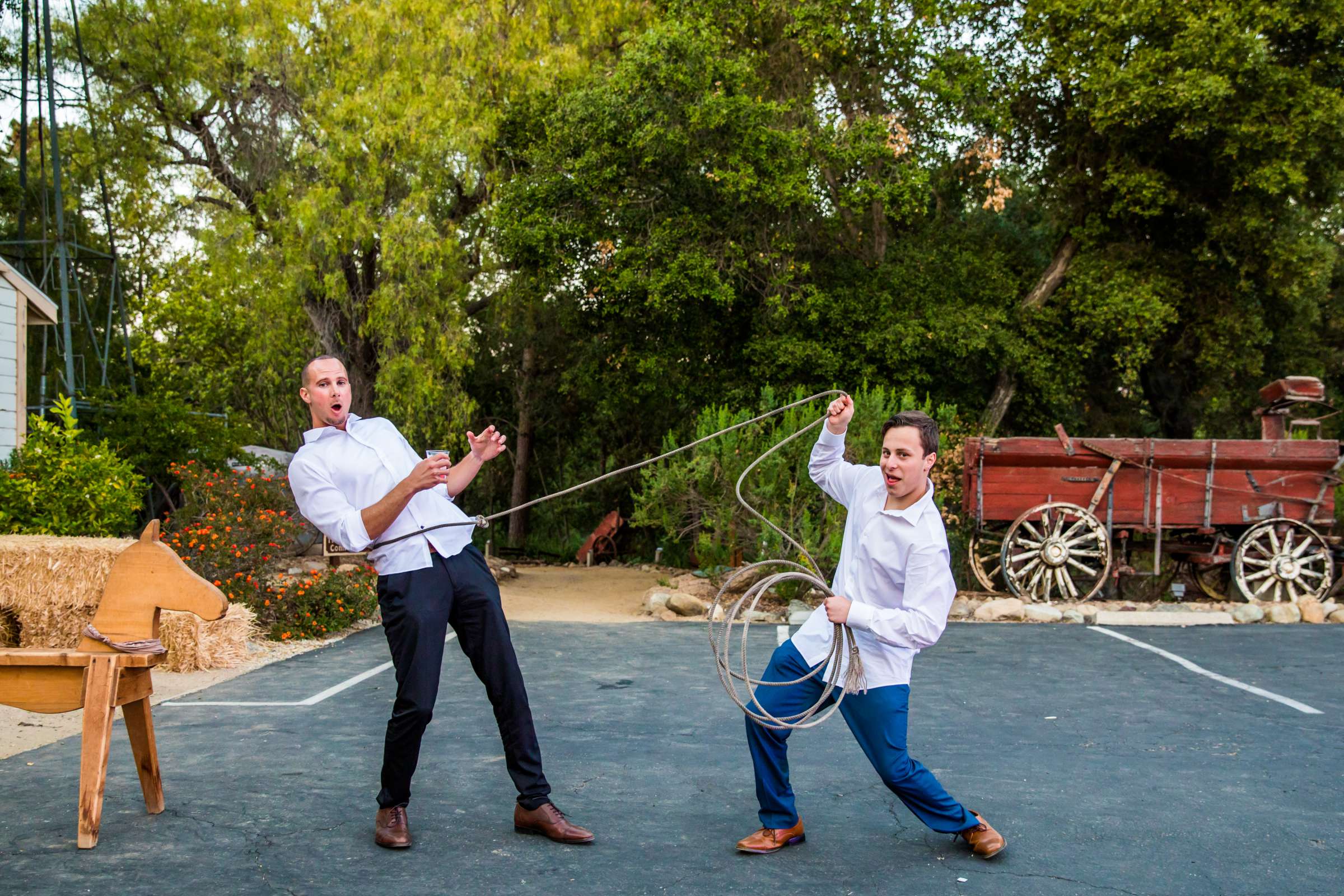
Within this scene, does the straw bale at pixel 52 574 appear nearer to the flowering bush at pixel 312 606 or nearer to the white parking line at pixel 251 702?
the white parking line at pixel 251 702

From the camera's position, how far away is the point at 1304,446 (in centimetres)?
1295

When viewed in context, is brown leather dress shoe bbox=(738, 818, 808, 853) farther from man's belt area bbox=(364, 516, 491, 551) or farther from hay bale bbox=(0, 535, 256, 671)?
hay bale bbox=(0, 535, 256, 671)

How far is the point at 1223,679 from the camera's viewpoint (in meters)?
8.22

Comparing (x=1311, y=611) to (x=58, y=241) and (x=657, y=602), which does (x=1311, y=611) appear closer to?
(x=657, y=602)

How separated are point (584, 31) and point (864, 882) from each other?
17688 mm

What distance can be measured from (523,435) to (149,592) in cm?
2165

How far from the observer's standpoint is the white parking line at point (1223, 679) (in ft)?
23.3

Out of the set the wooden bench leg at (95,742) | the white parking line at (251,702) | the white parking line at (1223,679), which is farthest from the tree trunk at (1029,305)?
the wooden bench leg at (95,742)

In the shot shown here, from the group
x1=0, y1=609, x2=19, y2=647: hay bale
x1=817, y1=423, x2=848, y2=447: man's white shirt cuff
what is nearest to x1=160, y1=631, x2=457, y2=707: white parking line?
x1=0, y1=609, x2=19, y2=647: hay bale

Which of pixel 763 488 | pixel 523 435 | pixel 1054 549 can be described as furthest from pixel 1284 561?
pixel 523 435

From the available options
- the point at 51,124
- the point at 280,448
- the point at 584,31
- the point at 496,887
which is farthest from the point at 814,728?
the point at 280,448

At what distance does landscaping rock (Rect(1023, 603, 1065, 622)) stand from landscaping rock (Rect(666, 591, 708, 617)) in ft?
11.3

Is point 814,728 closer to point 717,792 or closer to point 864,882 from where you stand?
point 717,792

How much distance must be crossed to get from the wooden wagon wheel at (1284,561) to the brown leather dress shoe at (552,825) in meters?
11.2
